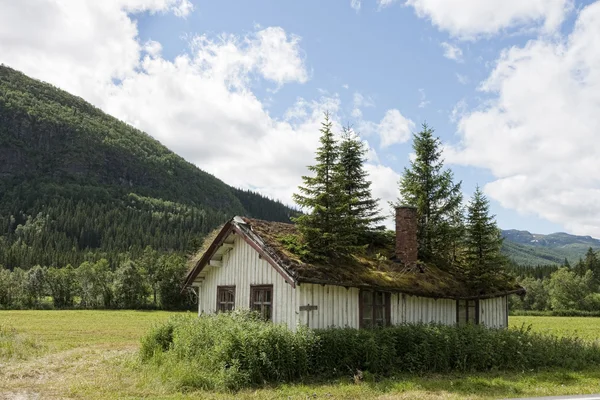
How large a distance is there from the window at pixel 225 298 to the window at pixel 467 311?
32.8ft

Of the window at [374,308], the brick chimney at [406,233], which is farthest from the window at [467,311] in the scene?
the window at [374,308]

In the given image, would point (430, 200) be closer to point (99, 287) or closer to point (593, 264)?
point (99, 287)

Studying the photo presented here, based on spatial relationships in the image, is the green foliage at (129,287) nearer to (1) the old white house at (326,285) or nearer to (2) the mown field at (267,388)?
(1) the old white house at (326,285)

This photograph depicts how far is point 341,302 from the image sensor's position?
64.5ft

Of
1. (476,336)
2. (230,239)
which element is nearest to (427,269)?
(476,336)

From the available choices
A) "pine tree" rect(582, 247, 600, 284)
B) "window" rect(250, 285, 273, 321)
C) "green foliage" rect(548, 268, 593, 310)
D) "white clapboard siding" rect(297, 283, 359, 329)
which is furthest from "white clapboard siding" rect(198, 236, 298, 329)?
"pine tree" rect(582, 247, 600, 284)

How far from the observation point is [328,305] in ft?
63.4

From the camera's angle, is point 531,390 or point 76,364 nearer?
point 531,390

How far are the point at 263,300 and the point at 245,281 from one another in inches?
54.0

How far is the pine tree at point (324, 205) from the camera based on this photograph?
20219mm

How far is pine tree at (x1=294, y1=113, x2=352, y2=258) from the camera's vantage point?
20219 mm

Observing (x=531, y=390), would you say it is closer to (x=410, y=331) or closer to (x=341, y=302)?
(x=410, y=331)

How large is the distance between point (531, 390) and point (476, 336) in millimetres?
4150

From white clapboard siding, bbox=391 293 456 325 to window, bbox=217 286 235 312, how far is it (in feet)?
21.5
